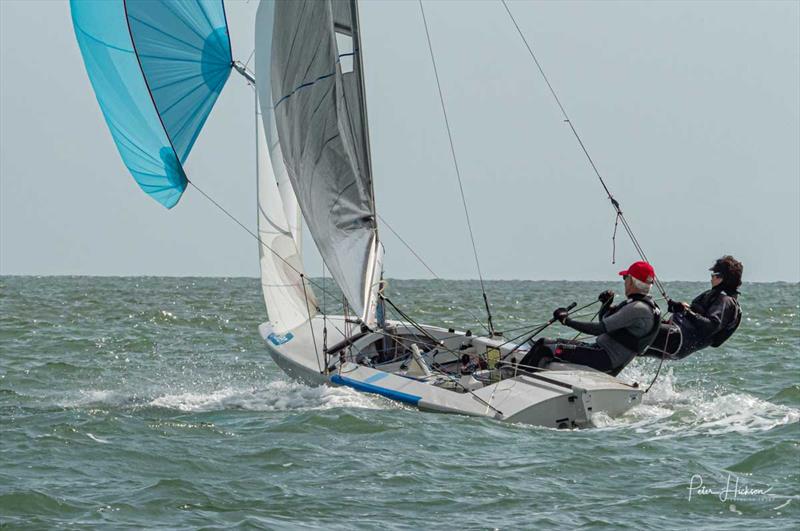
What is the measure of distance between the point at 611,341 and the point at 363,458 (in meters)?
2.83

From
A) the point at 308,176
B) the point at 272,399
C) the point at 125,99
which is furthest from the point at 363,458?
the point at 125,99

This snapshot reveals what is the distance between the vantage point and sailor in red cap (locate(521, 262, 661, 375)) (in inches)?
372

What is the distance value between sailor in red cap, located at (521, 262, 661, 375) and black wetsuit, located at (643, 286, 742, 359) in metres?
0.27

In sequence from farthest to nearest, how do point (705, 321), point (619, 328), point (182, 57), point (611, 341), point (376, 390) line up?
1. point (182, 57)
2. point (705, 321)
3. point (611, 341)
4. point (376, 390)
5. point (619, 328)

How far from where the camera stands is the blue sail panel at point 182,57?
37.3ft

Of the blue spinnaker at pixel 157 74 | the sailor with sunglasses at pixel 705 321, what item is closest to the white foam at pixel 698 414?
the sailor with sunglasses at pixel 705 321

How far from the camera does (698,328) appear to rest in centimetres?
994

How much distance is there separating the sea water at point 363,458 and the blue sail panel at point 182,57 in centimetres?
254

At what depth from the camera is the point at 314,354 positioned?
11.3 meters

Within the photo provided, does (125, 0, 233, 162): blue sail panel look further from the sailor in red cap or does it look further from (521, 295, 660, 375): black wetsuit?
the sailor in red cap

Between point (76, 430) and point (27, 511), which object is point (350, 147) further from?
point (27, 511)

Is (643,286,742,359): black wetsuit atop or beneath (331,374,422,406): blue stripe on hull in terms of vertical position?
atop

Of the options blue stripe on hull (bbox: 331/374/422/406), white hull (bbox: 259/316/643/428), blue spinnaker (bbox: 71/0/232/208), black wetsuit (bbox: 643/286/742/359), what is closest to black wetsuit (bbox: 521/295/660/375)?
white hull (bbox: 259/316/643/428)

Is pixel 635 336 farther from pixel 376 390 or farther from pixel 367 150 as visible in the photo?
pixel 367 150
